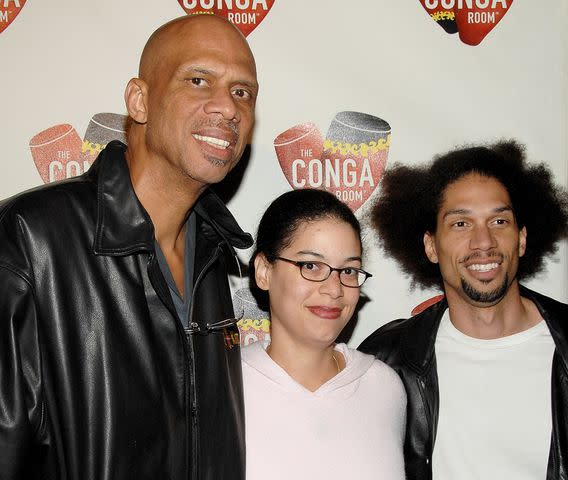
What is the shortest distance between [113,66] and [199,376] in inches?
59.7

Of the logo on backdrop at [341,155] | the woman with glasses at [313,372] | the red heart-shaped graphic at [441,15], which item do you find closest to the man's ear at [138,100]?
the woman with glasses at [313,372]

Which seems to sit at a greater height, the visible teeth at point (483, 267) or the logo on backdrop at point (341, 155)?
the logo on backdrop at point (341, 155)

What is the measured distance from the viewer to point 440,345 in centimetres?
262

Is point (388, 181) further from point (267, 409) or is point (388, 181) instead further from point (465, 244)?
point (267, 409)

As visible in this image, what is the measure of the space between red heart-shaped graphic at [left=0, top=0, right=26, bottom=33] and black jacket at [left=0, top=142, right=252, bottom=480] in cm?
133

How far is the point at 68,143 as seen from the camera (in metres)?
2.89

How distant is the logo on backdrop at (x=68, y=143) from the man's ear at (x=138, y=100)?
92 cm

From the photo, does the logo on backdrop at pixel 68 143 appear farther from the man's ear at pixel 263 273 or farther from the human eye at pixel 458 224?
the human eye at pixel 458 224

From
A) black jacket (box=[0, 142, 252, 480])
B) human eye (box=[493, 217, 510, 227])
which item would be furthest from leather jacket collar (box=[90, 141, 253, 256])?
human eye (box=[493, 217, 510, 227])

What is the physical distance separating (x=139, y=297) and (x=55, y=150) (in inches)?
52.9

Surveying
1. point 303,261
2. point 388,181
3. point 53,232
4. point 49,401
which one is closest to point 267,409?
point 303,261

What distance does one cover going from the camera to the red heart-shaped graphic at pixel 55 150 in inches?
113

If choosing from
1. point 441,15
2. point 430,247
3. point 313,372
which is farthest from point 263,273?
point 441,15

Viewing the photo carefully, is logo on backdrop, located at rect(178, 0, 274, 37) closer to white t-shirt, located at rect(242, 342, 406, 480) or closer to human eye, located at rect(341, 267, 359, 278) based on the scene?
human eye, located at rect(341, 267, 359, 278)
